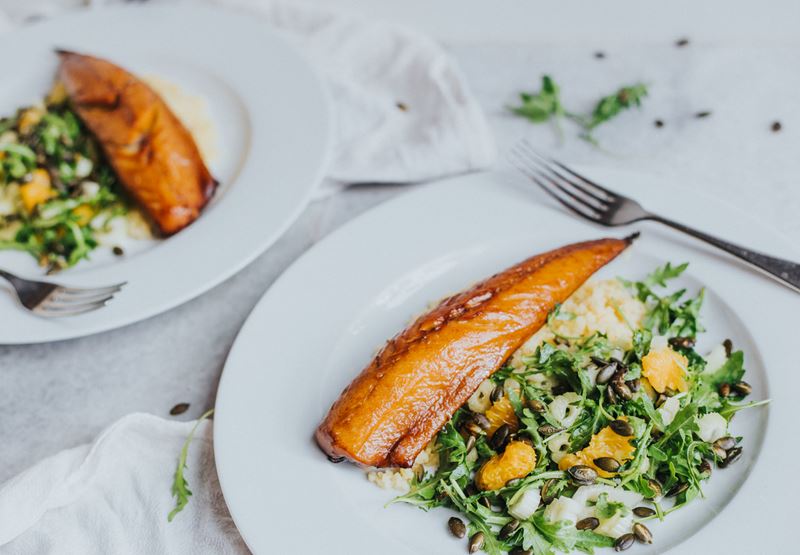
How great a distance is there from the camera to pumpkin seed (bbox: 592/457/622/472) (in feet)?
7.43

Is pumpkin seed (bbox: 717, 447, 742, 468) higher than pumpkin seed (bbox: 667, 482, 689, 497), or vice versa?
pumpkin seed (bbox: 717, 447, 742, 468)

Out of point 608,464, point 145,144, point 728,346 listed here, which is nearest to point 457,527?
point 608,464

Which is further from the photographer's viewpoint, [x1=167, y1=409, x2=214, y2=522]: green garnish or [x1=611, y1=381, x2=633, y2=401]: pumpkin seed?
[x1=167, y1=409, x2=214, y2=522]: green garnish

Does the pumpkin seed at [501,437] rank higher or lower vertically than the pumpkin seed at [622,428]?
lower

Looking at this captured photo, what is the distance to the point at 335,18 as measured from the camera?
434 centimetres

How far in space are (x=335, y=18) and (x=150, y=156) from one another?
4.79 ft

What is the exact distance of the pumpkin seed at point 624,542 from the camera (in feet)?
7.23

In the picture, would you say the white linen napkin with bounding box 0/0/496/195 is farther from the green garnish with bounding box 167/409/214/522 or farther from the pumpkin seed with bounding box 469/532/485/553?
the pumpkin seed with bounding box 469/532/485/553

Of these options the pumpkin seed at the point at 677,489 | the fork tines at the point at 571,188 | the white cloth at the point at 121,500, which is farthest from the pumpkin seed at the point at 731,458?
the white cloth at the point at 121,500

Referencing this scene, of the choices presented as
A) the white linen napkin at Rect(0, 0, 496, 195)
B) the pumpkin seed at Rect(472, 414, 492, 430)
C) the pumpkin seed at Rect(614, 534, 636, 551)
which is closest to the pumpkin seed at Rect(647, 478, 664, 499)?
the pumpkin seed at Rect(614, 534, 636, 551)

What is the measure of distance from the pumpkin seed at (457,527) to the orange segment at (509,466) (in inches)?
4.6

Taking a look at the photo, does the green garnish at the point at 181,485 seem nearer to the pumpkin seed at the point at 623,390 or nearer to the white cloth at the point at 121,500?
the white cloth at the point at 121,500

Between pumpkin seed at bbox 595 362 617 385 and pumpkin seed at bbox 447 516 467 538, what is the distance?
0.59 m

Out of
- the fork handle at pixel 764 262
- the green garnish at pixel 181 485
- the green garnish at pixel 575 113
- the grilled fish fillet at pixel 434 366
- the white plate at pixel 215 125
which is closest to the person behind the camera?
the grilled fish fillet at pixel 434 366
